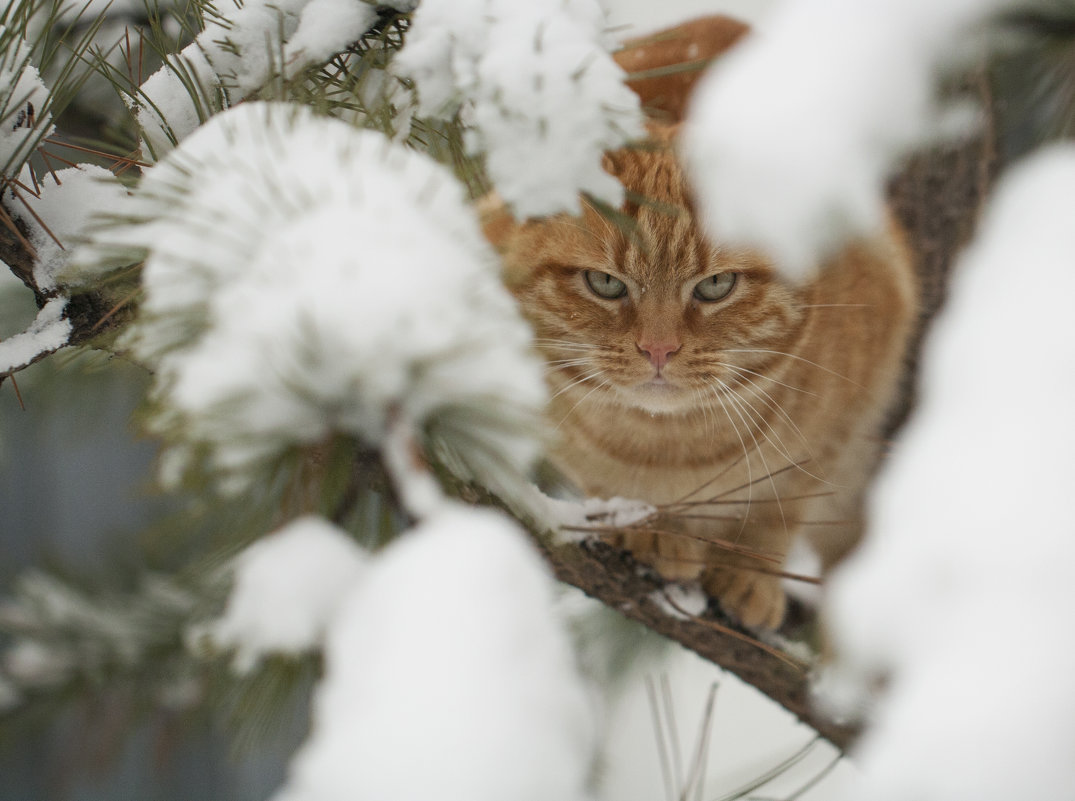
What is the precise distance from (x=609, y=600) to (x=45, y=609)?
84cm

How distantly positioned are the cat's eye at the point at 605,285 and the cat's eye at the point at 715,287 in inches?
2.9

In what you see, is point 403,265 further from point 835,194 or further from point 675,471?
point 675,471

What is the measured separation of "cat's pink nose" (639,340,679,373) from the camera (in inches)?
27.4

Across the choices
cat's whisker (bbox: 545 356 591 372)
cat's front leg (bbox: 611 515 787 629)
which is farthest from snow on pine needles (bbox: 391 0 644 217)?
cat's front leg (bbox: 611 515 787 629)

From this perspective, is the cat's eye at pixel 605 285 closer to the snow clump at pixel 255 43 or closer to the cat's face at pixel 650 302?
the cat's face at pixel 650 302

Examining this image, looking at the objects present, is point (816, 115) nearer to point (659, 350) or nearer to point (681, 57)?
point (659, 350)

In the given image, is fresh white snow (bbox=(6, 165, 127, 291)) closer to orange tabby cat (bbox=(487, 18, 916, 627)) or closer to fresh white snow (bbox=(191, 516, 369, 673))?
fresh white snow (bbox=(191, 516, 369, 673))

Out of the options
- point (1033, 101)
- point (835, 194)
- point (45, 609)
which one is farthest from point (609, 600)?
point (45, 609)

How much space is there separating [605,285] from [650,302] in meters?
0.05

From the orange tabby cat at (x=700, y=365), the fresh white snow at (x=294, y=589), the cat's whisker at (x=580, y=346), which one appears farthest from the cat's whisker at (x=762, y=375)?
the fresh white snow at (x=294, y=589)

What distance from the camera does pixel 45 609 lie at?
102 centimetres

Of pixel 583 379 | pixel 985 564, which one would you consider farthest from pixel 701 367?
pixel 985 564

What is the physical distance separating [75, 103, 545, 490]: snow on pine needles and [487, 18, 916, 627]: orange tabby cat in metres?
0.39

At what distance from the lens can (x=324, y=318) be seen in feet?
0.68
